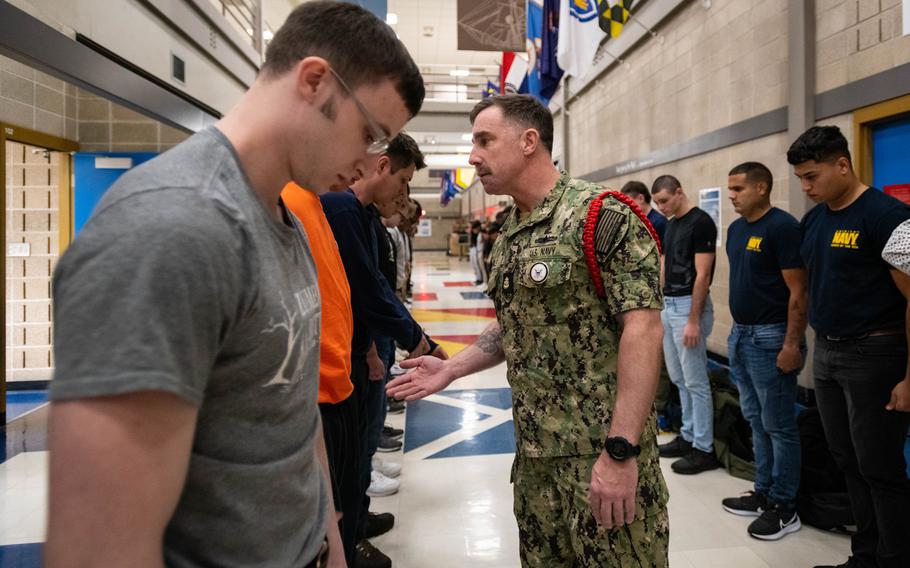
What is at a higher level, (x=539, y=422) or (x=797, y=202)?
(x=797, y=202)

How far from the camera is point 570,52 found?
611 centimetres

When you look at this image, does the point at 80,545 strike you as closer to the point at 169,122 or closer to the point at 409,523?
the point at 409,523

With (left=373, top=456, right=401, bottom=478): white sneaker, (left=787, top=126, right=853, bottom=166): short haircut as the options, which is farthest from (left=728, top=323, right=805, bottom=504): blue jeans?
(left=373, top=456, right=401, bottom=478): white sneaker

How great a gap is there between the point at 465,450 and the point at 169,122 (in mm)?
4124

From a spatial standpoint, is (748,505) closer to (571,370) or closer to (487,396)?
(571,370)

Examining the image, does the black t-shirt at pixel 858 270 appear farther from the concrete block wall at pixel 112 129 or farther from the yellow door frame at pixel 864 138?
→ the concrete block wall at pixel 112 129

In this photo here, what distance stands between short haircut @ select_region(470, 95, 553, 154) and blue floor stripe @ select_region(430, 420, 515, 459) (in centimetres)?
299

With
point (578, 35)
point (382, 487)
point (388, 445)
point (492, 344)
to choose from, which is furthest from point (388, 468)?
point (578, 35)

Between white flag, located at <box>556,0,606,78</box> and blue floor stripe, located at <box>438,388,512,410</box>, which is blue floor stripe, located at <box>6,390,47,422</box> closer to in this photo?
blue floor stripe, located at <box>438,388,512,410</box>

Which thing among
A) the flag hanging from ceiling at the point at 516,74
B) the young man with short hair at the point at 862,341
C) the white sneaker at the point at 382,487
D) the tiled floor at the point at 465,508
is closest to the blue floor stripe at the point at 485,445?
the tiled floor at the point at 465,508

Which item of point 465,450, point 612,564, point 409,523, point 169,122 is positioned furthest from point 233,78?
point 612,564

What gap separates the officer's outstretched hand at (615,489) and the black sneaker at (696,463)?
2.69 metres

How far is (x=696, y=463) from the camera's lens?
12.6 ft

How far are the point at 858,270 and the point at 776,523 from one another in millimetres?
1462
